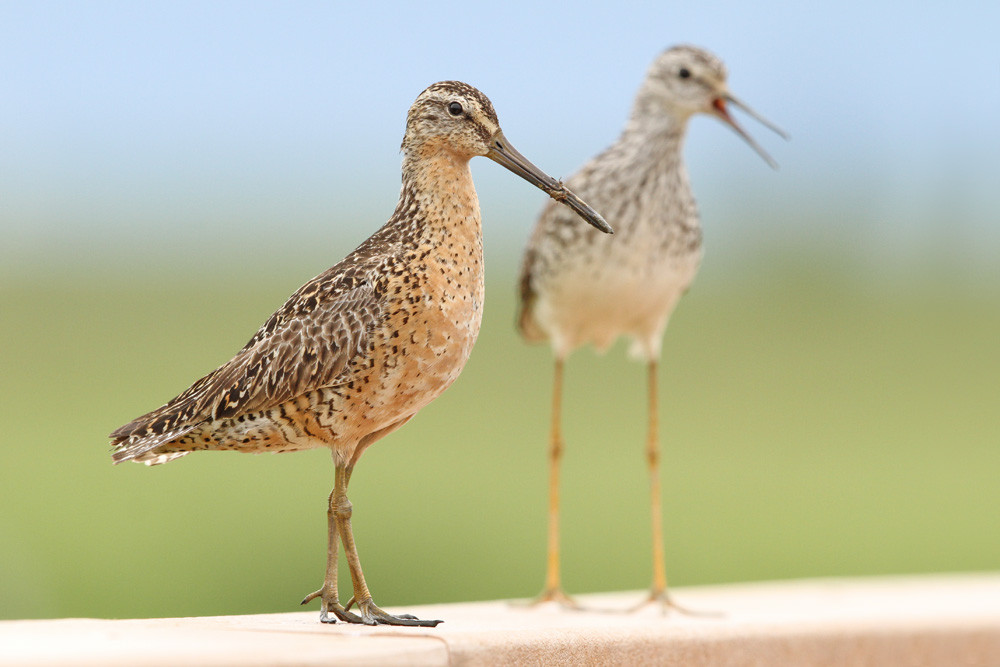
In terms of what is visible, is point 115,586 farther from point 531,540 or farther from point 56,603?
point 531,540

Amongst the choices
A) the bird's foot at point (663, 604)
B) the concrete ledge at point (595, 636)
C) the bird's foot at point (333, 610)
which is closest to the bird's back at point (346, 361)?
the bird's foot at point (333, 610)

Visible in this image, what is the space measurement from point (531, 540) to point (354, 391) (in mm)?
10350

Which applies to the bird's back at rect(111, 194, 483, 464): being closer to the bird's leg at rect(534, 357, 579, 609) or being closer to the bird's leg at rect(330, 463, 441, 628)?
the bird's leg at rect(330, 463, 441, 628)

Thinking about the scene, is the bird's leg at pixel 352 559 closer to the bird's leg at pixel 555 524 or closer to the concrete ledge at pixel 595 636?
the concrete ledge at pixel 595 636

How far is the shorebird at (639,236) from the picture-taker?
8000 millimetres

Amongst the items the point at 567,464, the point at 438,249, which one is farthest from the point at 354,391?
the point at 567,464

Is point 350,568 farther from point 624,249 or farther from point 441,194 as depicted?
point 624,249

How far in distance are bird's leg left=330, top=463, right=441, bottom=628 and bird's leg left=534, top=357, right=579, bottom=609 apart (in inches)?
130

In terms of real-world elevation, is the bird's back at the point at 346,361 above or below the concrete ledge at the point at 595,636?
above

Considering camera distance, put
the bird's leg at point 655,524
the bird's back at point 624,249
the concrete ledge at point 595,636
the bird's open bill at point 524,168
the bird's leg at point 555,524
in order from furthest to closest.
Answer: the bird's leg at point 555,524, the bird's leg at point 655,524, the bird's back at point 624,249, the bird's open bill at point 524,168, the concrete ledge at point 595,636

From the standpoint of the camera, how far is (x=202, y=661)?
3.87 meters

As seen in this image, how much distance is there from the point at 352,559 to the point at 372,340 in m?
0.81

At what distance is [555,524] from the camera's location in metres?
8.84

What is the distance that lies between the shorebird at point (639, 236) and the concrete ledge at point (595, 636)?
3.66 ft
